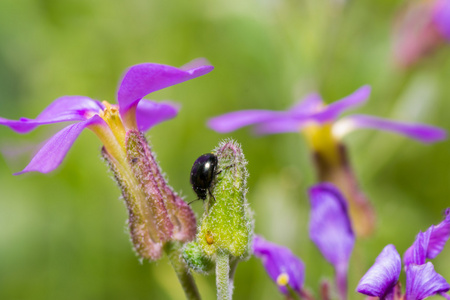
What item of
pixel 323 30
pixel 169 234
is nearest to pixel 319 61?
pixel 323 30

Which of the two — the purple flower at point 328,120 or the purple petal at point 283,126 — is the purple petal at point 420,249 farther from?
the purple petal at point 283,126

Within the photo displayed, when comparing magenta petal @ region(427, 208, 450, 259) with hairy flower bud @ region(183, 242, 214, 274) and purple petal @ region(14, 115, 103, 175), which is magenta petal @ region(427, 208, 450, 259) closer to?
hairy flower bud @ region(183, 242, 214, 274)

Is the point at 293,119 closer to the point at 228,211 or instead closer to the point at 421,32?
the point at 228,211

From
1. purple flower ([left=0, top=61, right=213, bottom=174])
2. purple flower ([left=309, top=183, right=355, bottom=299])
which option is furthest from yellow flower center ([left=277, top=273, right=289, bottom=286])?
purple flower ([left=0, top=61, right=213, bottom=174])

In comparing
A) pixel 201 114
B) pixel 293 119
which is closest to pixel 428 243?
pixel 293 119

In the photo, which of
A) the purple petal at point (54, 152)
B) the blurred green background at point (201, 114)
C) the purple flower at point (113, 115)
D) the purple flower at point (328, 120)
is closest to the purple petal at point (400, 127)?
the purple flower at point (328, 120)

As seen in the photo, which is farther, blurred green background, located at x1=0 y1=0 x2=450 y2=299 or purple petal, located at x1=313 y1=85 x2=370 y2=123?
blurred green background, located at x1=0 y1=0 x2=450 y2=299

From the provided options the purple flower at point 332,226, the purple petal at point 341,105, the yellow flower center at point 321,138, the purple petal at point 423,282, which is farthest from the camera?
the yellow flower center at point 321,138
